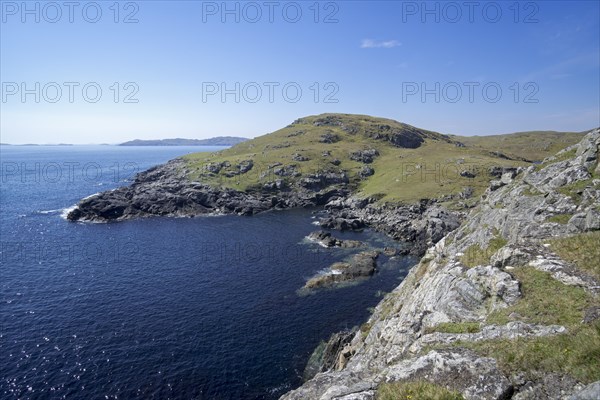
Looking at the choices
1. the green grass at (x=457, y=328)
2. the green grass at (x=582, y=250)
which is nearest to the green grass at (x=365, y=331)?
the green grass at (x=457, y=328)

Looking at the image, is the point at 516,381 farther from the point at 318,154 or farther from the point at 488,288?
the point at 318,154

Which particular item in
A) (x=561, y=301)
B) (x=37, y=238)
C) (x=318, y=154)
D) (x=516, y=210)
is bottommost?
(x=37, y=238)

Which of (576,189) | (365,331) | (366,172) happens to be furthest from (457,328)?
(366,172)

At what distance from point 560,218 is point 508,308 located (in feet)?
41.6

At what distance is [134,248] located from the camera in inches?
3450

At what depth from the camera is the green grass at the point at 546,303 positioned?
61.5 feet

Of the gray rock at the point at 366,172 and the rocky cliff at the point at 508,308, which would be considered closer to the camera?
the rocky cliff at the point at 508,308

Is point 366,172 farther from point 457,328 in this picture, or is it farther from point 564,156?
point 457,328

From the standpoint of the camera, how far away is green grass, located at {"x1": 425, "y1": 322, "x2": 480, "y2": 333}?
20766mm

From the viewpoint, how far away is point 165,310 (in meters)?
56.5

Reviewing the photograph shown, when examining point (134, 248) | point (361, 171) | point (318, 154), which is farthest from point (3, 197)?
point (361, 171)

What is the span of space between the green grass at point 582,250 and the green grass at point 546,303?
7.10 feet

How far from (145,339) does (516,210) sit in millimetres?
48246

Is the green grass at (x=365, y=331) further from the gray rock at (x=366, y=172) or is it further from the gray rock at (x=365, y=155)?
the gray rock at (x=365, y=155)
